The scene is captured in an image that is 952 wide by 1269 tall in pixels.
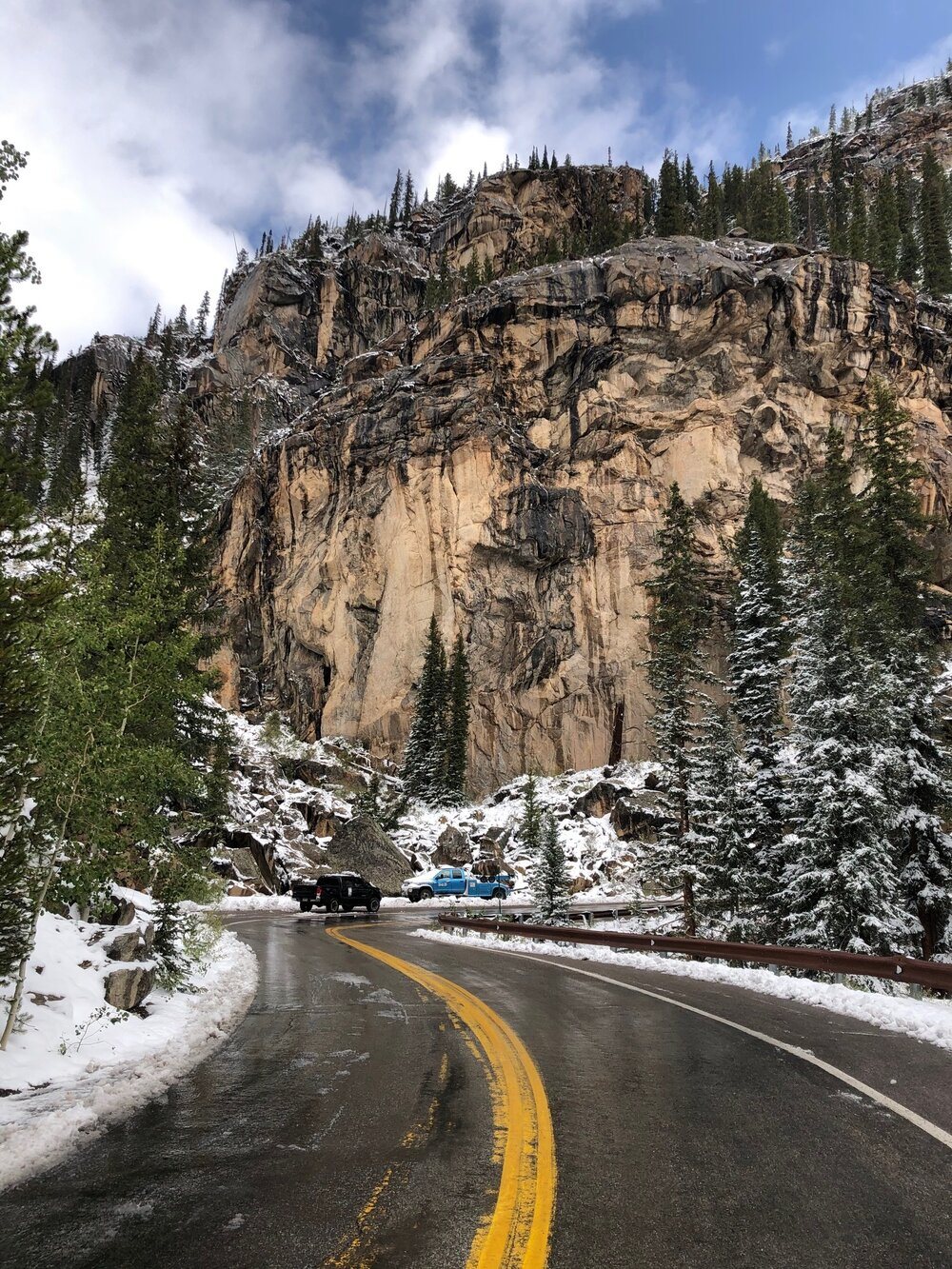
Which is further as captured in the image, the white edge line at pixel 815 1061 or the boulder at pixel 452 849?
the boulder at pixel 452 849

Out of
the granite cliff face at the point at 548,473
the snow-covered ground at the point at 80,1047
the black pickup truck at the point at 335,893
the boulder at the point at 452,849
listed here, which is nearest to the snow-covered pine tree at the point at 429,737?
the granite cliff face at the point at 548,473

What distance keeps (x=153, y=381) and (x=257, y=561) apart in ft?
151

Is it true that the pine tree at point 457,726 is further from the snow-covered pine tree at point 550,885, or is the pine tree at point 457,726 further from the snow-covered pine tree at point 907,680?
the snow-covered pine tree at point 907,680

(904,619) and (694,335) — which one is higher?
(694,335)

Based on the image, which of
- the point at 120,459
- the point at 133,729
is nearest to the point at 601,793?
the point at 120,459

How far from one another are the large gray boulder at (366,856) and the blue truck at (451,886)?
0.92 m

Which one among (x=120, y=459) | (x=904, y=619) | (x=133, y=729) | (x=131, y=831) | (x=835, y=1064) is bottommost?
(x=835, y=1064)

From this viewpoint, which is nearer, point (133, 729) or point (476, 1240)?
point (476, 1240)

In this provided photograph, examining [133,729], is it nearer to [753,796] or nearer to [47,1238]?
[47,1238]

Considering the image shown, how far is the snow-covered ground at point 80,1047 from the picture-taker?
17.0ft

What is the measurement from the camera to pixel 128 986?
912 centimetres

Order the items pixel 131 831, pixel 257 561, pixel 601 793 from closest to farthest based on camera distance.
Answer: pixel 131 831 < pixel 601 793 < pixel 257 561

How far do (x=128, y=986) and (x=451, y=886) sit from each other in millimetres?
32161

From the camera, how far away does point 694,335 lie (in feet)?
217
